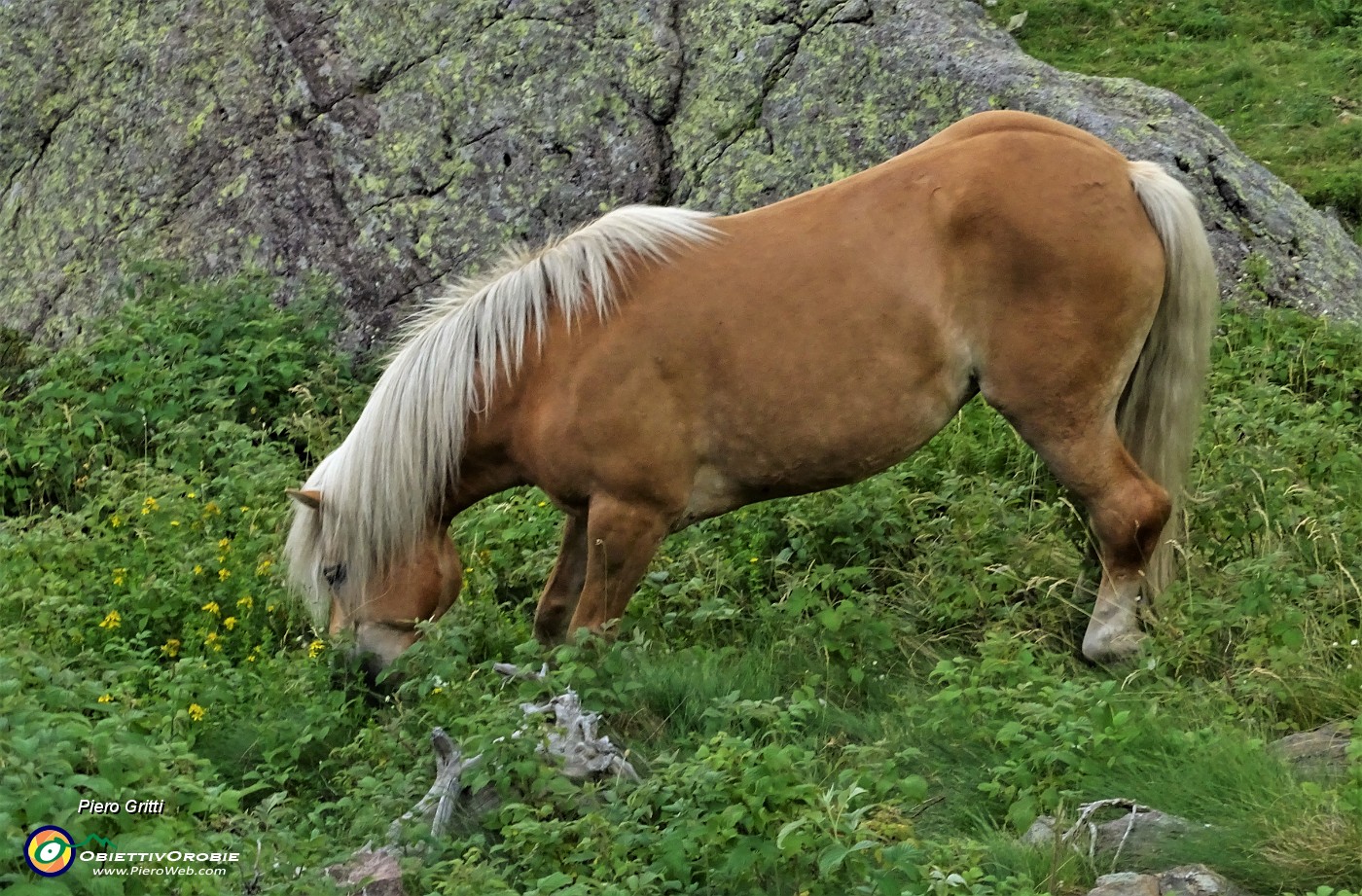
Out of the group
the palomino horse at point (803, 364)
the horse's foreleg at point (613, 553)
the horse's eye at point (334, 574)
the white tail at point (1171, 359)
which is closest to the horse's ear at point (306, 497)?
the palomino horse at point (803, 364)

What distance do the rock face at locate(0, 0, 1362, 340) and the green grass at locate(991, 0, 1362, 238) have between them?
237 centimetres

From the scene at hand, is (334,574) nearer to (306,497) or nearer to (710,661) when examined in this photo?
(306,497)

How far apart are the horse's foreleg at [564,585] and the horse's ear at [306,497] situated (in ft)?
2.76

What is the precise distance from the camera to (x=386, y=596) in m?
4.66

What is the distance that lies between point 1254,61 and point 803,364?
7654mm

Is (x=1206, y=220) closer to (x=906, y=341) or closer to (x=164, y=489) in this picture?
(x=906, y=341)

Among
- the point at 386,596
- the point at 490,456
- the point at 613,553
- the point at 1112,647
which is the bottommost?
the point at 1112,647

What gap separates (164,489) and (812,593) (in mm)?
2760

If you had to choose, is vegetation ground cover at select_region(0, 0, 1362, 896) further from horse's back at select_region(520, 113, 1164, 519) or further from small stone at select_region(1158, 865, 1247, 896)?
horse's back at select_region(520, 113, 1164, 519)

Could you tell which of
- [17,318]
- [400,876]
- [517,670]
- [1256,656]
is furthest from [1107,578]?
[17,318]

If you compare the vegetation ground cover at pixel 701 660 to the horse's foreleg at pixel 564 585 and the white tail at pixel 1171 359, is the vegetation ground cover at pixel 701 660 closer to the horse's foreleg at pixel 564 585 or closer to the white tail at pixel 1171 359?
the horse's foreleg at pixel 564 585

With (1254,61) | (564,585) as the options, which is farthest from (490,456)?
(1254,61)

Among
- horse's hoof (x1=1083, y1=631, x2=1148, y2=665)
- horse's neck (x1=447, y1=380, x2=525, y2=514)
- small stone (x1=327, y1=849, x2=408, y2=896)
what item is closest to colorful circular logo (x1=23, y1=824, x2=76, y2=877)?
small stone (x1=327, y1=849, x2=408, y2=896)

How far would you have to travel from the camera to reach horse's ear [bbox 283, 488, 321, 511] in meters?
4.50
